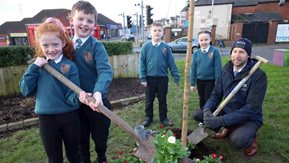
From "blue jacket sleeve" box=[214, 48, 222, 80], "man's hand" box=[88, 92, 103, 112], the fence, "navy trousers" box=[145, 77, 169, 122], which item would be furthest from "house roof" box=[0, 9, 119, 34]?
"man's hand" box=[88, 92, 103, 112]

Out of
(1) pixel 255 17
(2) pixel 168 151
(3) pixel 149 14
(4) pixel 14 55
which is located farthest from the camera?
(1) pixel 255 17

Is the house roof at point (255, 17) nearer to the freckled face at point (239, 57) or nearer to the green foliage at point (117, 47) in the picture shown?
the green foliage at point (117, 47)

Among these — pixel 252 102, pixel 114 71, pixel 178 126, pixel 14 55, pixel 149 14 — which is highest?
pixel 149 14

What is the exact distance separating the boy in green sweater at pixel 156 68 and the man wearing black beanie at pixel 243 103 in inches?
41.1

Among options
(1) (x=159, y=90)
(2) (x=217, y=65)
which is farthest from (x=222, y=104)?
(1) (x=159, y=90)

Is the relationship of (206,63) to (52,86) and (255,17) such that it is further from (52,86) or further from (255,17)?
(255,17)

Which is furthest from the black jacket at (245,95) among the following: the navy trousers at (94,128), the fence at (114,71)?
the fence at (114,71)

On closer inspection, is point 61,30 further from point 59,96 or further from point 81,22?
point 59,96

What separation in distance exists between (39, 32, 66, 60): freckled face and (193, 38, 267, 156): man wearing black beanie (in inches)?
80.1

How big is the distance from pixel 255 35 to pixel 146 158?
28.7 meters

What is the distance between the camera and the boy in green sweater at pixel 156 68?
393 centimetres

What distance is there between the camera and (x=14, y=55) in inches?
217

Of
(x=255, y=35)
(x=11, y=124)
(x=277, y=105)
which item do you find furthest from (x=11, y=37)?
(x=277, y=105)

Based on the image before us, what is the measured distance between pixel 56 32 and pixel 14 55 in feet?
13.7
